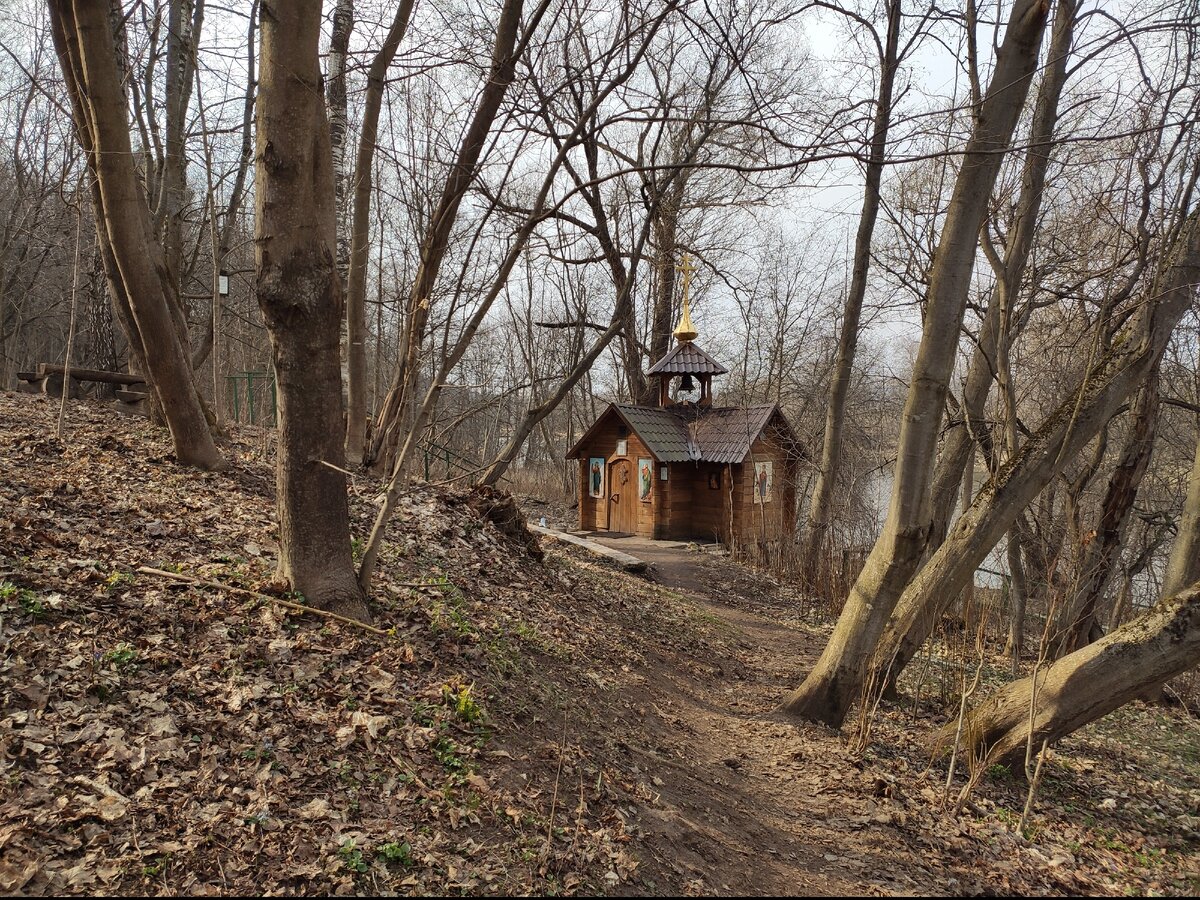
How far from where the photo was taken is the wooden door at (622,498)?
727 inches

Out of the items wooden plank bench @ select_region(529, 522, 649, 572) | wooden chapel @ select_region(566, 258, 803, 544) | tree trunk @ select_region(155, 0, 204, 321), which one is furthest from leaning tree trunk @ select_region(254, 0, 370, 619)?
wooden chapel @ select_region(566, 258, 803, 544)

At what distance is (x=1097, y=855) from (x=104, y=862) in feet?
16.9

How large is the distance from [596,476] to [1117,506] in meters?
12.9

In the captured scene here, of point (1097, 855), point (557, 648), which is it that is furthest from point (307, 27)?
point (1097, 855)

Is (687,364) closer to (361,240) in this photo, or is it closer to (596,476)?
(596,476)

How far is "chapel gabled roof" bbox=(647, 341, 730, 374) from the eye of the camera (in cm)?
1903

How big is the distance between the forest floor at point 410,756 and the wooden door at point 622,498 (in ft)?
38.4

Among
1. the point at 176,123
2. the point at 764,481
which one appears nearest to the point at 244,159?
the point at 176,123

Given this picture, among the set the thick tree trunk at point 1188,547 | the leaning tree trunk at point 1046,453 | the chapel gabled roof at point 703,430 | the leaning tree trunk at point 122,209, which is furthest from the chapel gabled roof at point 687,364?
the leaning tree trunk at point 122,209

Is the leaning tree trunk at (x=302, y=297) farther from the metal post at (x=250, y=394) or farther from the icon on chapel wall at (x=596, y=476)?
the icon on chapel wall at (x=596, y=476)

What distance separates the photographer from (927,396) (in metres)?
5.40

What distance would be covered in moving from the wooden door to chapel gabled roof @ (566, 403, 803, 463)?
1235mm

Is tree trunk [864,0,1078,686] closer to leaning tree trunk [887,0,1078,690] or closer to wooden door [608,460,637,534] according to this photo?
leaning tree trunk [887,0,1078,690]

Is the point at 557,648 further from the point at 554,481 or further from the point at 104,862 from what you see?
the point at 554,481
